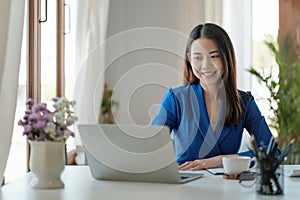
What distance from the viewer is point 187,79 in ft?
7.28

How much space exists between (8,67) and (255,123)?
1.03 metres

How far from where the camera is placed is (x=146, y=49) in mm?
4645

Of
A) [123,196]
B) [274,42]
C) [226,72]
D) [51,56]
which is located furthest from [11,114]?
[274,42]

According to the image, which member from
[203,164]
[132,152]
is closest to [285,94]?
[203,164]

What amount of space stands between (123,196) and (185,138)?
34.2 inches

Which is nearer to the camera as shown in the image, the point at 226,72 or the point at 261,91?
the point at 226,72

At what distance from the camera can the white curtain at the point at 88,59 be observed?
153 inches

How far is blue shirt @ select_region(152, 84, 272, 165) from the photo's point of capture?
6.84 ft

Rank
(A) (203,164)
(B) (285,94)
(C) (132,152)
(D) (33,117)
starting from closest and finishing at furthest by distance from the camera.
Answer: (D) (33,117)
(C) (132,152)
(A) (203,164)
(B) (285,94)

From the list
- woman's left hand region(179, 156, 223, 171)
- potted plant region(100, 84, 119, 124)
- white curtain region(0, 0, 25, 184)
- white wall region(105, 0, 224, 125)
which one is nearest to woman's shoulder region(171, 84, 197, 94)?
woman's left hand region(179, 156, 223, 171)

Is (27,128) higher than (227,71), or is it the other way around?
(227,71)

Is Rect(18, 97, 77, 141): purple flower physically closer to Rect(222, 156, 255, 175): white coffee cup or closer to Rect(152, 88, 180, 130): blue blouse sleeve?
Rect(222, 156, 255, 175): white coffee cup

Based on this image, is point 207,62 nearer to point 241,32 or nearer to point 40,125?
point 40,125

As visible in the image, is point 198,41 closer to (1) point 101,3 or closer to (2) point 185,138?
(2) point 185,138
